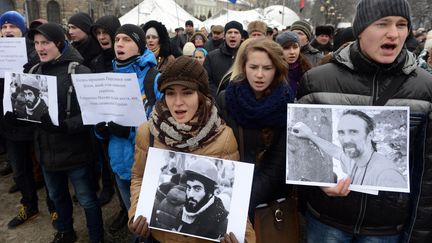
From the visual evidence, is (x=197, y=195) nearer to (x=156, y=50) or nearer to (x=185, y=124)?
(x=185, y=124)

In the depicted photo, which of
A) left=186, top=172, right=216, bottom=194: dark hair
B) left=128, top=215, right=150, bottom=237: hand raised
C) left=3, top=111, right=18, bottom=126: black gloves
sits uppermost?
left=3, top=111, right=18, bottom=126: black gloves

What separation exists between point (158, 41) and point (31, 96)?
6.16 ft

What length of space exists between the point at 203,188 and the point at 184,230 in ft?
0.81

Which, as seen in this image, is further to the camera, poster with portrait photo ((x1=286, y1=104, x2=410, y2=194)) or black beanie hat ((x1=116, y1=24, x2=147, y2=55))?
black beanie hat ((x1=116, y1=24, x2=147, y2=55))

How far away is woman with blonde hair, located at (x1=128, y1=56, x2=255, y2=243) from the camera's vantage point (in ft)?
6.09

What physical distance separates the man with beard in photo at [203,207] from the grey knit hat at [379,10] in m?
1.06

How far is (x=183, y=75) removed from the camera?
6.18 feet

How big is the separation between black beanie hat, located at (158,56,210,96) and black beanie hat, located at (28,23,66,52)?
1399mm

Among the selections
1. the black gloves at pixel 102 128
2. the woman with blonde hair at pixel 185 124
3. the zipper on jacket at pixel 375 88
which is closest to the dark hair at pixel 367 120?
the zipper on jacket at pixel 375 88

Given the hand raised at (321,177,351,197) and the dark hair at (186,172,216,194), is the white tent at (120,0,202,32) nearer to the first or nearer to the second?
the dark hair at (186,172,216,194)

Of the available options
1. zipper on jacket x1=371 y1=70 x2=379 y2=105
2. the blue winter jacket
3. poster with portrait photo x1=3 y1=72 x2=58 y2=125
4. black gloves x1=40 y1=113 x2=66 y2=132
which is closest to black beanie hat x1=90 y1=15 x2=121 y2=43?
the blue winter jacket

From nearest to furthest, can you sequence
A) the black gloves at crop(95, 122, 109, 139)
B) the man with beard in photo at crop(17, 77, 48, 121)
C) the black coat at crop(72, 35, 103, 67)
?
the black gloves at crop(95, 122, 109, 139) < the man with beard in photo at crop(17, 77, 48, 121) < the black coat at crop(72, 35, 103, 67)

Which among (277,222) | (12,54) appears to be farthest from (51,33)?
(277,222)

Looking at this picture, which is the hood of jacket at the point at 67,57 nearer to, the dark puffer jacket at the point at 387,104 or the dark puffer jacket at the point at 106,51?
the dark puffer jacket at the point at 106,51
